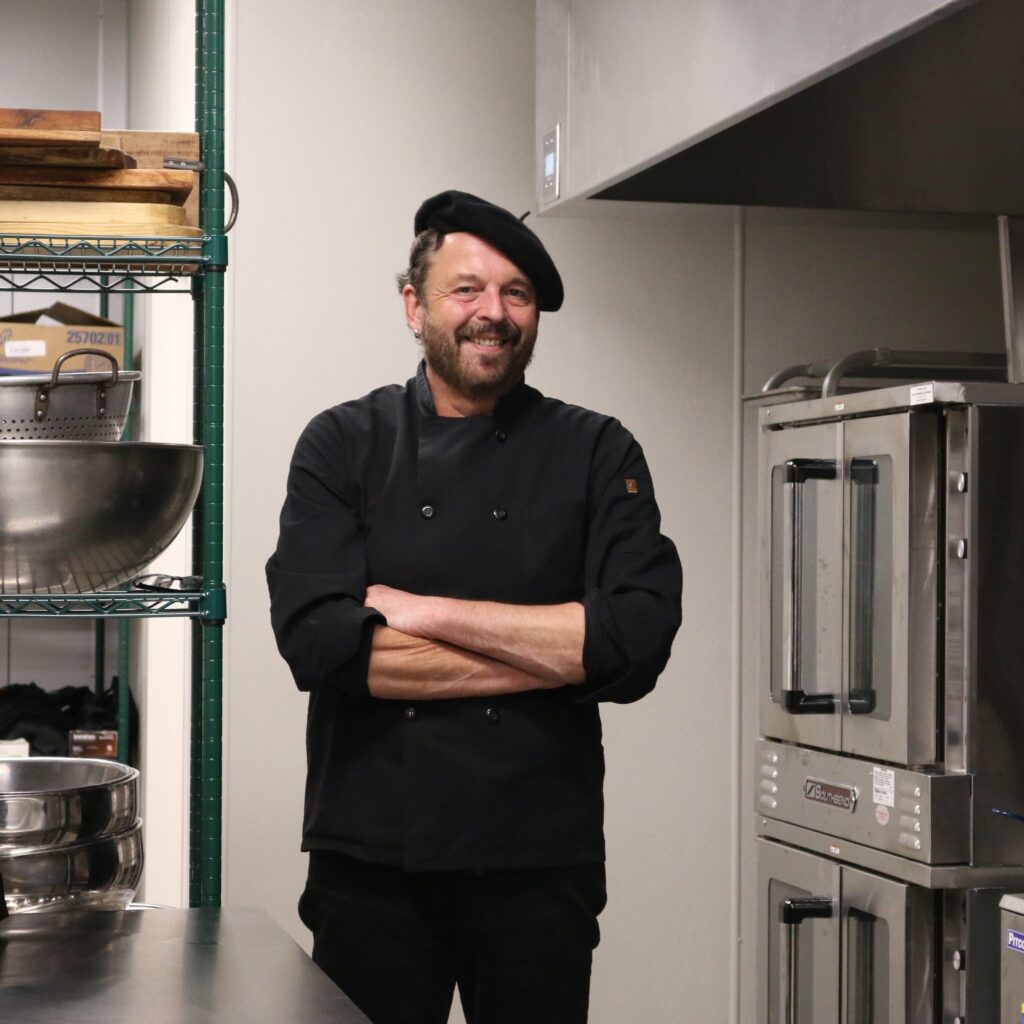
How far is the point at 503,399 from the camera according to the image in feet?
6.28

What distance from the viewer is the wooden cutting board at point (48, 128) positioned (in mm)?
1557

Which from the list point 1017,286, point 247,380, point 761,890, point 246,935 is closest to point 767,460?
point 1017,286

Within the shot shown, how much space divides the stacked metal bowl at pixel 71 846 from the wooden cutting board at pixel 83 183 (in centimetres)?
64

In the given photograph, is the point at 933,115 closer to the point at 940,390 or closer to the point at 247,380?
the point at 940,390

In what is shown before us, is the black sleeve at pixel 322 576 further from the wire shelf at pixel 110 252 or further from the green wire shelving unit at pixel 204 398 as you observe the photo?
the wire shelf at pixel 110 252

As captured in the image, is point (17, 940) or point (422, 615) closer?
point (17, 940)

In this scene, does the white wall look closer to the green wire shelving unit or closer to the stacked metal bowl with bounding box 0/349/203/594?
the green wire shelving unit

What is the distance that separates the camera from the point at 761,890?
9.04 feet

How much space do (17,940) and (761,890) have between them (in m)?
1.72

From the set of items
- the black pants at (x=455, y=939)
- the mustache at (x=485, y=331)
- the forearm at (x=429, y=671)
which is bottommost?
the black pants at (x=455, y=939)

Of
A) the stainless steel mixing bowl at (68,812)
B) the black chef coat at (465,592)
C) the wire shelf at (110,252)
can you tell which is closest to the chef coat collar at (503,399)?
the black chef coat at (465,592)

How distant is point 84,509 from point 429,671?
1.59 feet

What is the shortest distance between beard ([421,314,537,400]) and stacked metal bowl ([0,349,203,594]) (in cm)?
42

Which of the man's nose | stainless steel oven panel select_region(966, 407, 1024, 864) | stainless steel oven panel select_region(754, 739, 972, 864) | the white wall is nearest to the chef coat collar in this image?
the man's nose
